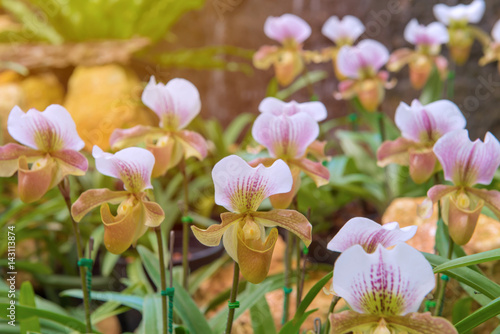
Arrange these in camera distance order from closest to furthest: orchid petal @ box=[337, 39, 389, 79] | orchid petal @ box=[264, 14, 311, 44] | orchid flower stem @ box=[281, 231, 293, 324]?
1. orchid flower stem @ box=[281, 231, 293, 324]
2. orchid petal @ box=[337, 39, 389, 79]
3. orchid petal @ box=[264, 14, 311, 44]

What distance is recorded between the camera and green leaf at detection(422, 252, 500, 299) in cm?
55

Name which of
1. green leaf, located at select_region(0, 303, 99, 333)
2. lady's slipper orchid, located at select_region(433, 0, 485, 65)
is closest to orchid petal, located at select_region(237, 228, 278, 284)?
green leaf, located at select_region(0, 303, 99, 333)

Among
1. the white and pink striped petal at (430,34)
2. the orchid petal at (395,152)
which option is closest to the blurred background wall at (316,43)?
the white and pink striped petal at (430,34)

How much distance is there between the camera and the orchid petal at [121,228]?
50 cm

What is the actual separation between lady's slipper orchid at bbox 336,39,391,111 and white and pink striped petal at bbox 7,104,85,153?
673 millimetres

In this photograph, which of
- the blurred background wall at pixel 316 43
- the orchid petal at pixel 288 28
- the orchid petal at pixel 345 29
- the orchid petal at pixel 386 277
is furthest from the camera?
the blurred background wall at pixel 316 43

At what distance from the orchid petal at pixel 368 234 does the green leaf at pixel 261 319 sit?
341 millimetres

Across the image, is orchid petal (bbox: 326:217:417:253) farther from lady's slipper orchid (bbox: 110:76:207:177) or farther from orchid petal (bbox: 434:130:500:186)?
lady's slipper orchid (bbox: 110:76:207:177)

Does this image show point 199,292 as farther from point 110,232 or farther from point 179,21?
point 179,21

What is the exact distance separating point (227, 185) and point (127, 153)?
119mm

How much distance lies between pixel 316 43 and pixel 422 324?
1.86m

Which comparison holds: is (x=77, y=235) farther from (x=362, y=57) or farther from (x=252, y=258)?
(x=362, y=57)

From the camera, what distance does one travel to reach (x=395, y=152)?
0.68 m

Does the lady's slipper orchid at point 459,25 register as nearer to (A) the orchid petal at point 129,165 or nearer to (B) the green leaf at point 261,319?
(B) the green leaf at point 261,319
